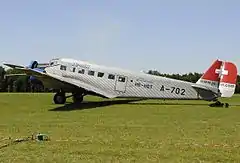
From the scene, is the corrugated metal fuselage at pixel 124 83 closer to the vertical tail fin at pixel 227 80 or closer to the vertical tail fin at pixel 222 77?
the vertical tail fin at pixel 222 77

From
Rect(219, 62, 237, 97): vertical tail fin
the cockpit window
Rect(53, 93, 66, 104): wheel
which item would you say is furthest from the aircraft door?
Rect(219, 62, 237, 97): vertical tail fin

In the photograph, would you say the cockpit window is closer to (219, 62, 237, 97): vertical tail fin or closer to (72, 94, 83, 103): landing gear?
(72, 94, 83, 103): landing gear

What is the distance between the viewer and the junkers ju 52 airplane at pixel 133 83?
87.7 feet

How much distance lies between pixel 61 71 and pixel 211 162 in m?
20.4

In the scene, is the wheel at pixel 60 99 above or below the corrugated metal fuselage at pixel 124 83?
below

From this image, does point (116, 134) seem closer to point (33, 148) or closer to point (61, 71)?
point (33, 148)

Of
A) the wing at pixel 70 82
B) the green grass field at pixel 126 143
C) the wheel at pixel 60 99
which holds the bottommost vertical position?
the green grass field at pixel 126 143

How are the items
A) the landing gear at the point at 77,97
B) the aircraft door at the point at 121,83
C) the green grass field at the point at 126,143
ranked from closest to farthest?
the green grass field at the point at 126,143, the aircraft door at the point at 121,83, the landing gear at the point at 77,97

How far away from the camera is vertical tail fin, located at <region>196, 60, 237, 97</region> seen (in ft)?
87.4

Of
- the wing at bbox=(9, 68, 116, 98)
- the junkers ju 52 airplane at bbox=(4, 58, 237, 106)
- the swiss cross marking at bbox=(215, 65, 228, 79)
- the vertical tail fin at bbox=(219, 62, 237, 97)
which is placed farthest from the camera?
the swiss cross marking at bbox=(215, 65, 228, 79)

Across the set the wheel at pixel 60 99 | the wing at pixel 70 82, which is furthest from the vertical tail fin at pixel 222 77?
the wheel at pixel 60 99

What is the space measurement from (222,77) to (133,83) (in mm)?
5651

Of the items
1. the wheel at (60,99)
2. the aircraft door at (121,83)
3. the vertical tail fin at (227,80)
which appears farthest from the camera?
the aircraft door at (121,83)

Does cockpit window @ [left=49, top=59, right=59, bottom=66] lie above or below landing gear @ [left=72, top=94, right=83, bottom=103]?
above
